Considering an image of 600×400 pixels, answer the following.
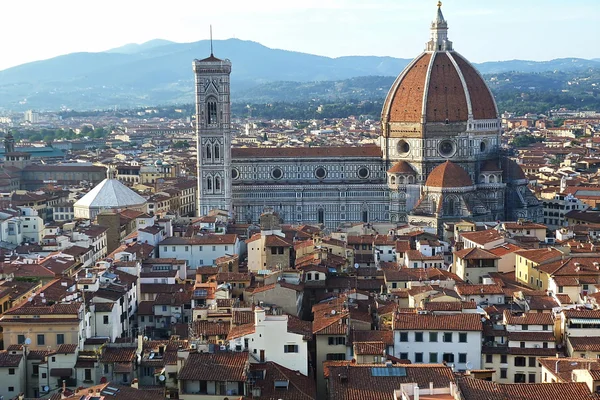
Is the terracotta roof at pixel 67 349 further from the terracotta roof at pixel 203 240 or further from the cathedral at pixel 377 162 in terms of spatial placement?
the cathedral at pixel 377 162

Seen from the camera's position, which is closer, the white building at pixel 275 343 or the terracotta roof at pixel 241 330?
the white building at pixel 275 343

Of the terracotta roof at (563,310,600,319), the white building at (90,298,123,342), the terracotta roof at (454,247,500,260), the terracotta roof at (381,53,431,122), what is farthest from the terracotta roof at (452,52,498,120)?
the white building at (90,298,123,342)

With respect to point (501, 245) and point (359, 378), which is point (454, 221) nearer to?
point (501, 245)

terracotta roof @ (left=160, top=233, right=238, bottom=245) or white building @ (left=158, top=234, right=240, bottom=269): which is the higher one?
terracotta roof @ (left=160, top=233, right=238, bottom=245)

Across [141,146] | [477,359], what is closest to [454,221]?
[477,359]

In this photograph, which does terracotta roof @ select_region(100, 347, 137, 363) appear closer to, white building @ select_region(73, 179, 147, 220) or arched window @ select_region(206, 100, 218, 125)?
white building @ select_region(73, 179, 147, 220)

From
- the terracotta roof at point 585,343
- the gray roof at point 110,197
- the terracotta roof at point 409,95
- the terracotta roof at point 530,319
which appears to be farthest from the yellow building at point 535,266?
the terracotta roof at point 409,95
